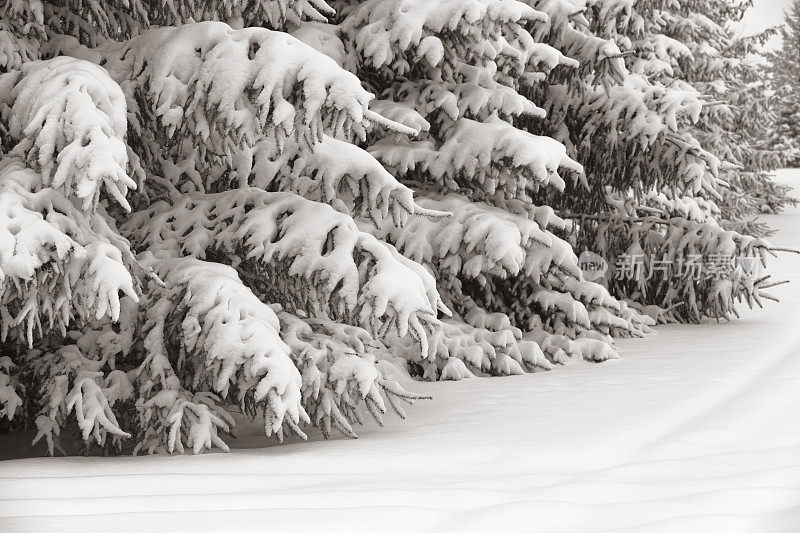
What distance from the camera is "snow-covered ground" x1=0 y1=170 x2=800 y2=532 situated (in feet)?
10.7

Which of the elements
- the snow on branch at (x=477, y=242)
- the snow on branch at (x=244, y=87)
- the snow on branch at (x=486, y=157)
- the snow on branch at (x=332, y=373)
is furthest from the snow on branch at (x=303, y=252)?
the snow on branch at (x=486, y=157)

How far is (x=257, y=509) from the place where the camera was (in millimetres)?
3365

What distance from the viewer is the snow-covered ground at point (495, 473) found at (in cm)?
326

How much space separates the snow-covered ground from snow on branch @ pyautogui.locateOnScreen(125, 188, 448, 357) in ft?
2.38

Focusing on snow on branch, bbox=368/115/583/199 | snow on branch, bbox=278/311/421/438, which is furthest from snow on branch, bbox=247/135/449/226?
snow on branch, bbox=368/115/583/199

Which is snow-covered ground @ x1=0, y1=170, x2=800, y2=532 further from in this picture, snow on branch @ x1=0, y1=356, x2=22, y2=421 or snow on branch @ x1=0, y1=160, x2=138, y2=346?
snow on branch @ x1=0, y1=160, x2=138, y2=346

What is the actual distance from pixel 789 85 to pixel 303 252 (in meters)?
32.4

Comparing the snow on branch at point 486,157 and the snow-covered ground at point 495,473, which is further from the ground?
the snow on branch at point 486,157

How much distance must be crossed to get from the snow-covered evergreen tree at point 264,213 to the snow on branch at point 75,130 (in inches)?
0.5

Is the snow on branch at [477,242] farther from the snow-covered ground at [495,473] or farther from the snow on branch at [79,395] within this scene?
the snow on branch at [79,395]

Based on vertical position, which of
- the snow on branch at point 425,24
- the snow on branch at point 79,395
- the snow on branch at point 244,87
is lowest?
the snow on branch at point 79,395

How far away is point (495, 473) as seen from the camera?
4062 mm

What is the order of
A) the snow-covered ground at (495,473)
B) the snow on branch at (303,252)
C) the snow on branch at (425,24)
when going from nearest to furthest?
1. the snow-covered ground at (495,473)
2. the snow on branch at (303,252)
3. the snow on branch at (425,24)

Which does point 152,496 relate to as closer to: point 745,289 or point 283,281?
point 283,281
